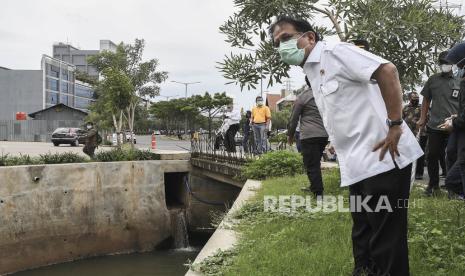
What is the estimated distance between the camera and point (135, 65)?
1228 inches

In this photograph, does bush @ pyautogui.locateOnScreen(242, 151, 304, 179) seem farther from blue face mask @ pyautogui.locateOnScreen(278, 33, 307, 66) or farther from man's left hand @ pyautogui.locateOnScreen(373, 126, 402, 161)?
man's left hand @ pyautogui.locateOnScreen(373, 126, 402, 161)

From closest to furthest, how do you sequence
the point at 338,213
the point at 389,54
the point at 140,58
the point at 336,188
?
1. the point at 338,213
2. the point at 389,54
3. the point at 336,188
4. the point at 140,58

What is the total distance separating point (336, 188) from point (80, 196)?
884 centimetres

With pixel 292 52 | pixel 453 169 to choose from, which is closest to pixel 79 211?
pixel 453 169

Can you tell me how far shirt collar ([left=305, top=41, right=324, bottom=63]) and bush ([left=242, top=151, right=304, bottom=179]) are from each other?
6.21 metres

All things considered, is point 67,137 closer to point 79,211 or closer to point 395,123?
point 79,211

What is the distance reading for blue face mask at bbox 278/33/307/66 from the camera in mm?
2695

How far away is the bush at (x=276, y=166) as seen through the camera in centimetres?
883

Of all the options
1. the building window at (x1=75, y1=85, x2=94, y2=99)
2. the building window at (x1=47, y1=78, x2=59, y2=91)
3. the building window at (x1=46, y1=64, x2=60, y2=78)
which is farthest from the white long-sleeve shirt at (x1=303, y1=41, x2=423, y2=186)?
the building window at (x1=75, y1=85, x2=94, y2=99)

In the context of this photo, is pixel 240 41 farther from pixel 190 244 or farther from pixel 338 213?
pixel 190 244

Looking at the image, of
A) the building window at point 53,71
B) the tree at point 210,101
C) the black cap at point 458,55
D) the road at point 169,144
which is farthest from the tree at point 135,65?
the building window at point 53,71

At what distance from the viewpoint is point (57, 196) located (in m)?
12.6

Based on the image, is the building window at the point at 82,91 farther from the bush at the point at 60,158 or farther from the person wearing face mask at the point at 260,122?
the person wearing face mask at the point at 260,122

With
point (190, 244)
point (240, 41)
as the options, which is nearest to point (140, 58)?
point (190, 244)
